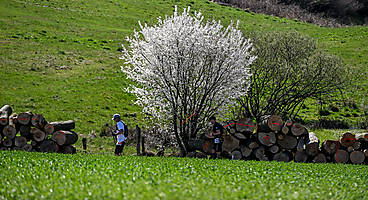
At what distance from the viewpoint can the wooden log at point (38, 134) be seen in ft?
57.5

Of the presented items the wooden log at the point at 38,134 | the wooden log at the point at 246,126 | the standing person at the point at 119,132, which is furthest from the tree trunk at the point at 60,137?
the wooden log at the point at 246,126

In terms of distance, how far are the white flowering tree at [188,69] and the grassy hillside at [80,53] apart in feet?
24.4

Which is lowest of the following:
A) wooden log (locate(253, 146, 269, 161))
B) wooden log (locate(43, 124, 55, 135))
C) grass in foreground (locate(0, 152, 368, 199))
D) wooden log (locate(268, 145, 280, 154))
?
wooden log (locate(43, 124, 55, 135))

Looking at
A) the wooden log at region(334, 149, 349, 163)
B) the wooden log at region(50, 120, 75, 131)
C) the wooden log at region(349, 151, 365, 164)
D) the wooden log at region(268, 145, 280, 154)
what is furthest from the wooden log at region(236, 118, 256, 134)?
the wooden log at region(50, 120, 75, 131)

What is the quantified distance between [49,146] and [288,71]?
16.5m

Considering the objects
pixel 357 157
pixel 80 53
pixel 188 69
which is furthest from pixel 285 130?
pixel 80 53

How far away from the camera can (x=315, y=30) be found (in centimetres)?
6756

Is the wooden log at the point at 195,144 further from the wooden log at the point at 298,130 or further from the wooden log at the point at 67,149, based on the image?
the wooden log at the point at 67,149

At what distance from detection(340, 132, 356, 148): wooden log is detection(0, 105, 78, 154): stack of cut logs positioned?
1426cm

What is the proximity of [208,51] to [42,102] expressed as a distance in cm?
1793

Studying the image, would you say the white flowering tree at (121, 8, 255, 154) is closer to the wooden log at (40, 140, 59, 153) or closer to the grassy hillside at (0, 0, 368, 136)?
the wooden log at (40, 140, 59, 153)

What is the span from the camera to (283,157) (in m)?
16.4

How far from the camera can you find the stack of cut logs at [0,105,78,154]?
17.5 m

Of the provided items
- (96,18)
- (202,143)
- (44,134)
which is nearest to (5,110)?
(44,134)
